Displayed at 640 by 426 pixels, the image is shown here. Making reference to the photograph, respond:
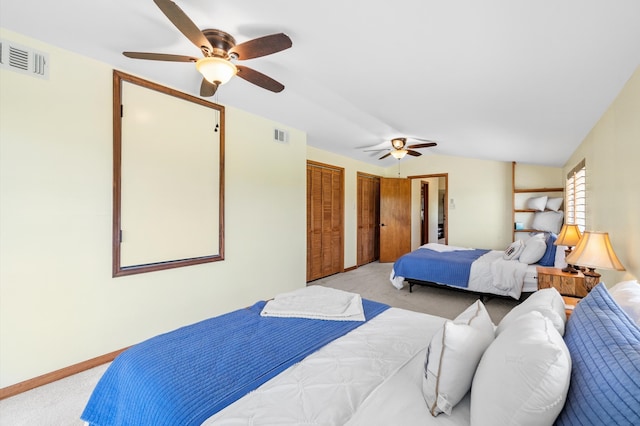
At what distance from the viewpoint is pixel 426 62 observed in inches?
81.7

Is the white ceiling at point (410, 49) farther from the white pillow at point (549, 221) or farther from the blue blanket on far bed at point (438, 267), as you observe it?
the white pillow at point (549, 221)

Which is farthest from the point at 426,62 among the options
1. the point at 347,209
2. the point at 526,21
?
the point at 347,209

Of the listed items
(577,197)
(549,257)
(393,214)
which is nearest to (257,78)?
(549,257)

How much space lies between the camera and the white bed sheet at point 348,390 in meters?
1.02

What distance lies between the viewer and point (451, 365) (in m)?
1.05

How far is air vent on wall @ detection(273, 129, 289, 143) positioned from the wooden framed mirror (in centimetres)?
83

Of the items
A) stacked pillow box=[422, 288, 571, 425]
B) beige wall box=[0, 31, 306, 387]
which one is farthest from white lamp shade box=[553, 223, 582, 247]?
beige wall box=[0, 31, 306, 387]

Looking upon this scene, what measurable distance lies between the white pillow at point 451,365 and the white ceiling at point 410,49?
4.89 feet

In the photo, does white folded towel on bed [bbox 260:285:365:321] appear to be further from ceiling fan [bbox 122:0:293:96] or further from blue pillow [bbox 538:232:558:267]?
blue pillow [bbox 538:232:558:267]

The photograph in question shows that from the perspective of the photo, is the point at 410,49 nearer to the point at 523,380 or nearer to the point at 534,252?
the point at 523,380

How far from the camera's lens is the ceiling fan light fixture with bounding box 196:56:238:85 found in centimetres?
194

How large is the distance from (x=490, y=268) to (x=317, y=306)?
2.87 m

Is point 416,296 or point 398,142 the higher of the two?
point 398,142

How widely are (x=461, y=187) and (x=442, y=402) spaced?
598 centimetres
